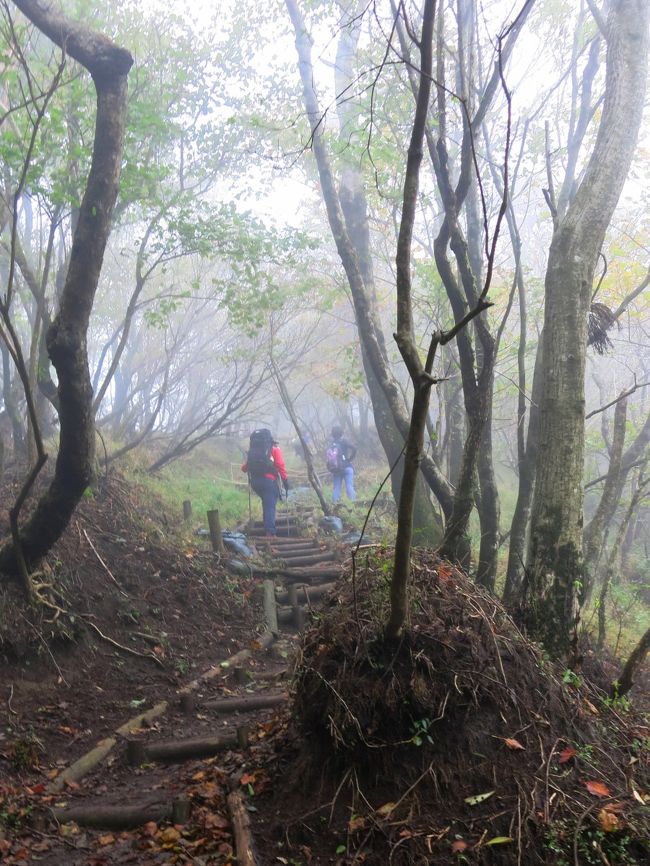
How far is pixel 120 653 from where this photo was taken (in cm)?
768

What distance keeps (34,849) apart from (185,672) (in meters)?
3.74

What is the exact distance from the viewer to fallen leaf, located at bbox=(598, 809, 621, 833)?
140 inches

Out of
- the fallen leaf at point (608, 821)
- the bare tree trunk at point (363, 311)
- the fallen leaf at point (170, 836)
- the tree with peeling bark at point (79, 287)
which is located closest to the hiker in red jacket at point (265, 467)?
the bare tree trunk at point (363, 311)

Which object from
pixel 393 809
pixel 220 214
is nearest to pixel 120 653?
pixel 393 809

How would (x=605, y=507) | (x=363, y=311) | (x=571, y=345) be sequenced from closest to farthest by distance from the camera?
(x=571, y=345)
(x=605, y=507)
(x=363, y=311)

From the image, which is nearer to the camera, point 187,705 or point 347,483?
point 187,705

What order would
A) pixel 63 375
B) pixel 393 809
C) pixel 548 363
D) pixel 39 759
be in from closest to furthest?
pixel 393 809
pixel 39 759
pixel 548 363
pixel 63 375

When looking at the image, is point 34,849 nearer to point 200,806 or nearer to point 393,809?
point 200,806

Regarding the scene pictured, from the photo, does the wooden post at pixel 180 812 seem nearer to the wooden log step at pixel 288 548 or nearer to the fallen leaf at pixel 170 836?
the fallen leaf at pixel 170 836

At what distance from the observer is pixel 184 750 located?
5699mm

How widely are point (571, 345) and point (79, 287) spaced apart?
15.4 feet

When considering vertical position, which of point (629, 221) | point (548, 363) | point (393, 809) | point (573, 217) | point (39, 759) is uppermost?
point (629, 221)

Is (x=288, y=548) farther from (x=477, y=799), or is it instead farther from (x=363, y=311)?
(x=477, y=799)

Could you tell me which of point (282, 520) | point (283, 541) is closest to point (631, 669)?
point (283, 541)
